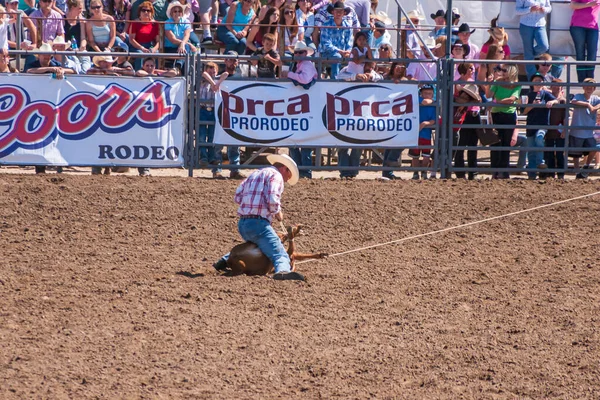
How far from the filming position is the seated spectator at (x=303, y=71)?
44.2ft

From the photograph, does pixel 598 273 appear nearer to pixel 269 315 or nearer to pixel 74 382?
pixel 269 315

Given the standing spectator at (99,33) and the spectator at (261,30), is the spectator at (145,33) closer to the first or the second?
the standing spectator at (99,33)

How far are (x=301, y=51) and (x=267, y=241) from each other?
545 cm

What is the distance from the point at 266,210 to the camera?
866 centimetres

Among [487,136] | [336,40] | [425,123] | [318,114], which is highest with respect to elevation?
[336,40]

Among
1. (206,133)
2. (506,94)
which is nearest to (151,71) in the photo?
(206,133)

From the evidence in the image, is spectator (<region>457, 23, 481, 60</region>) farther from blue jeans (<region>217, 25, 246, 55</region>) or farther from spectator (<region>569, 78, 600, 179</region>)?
blue jeans (<region>217, 25, 246, 55</region>)

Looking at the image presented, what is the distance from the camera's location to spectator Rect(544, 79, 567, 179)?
14.3m

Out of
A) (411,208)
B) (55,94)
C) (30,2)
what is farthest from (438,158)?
(30,2)

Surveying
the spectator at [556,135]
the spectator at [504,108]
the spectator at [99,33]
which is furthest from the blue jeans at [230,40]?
the spectator at [556,135]

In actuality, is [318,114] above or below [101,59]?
below

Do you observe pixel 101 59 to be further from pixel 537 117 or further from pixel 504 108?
pixel 537 117

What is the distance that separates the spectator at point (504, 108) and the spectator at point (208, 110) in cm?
394

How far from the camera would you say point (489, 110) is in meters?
14.4
